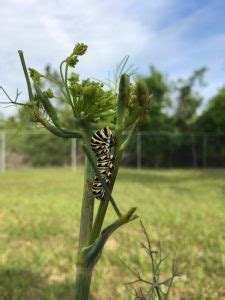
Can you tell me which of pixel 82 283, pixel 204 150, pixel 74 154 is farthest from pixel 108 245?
pixel 204 150

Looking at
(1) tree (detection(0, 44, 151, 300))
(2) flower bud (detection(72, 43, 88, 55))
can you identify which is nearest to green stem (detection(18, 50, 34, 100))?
(1) tree (detection(0, 44, 151, 300))

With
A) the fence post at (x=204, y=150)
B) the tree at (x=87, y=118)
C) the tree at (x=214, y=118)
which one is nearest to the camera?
the tree at (x=87, y=118)

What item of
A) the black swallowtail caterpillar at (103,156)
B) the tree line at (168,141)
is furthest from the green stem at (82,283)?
the tree line at (168,141)

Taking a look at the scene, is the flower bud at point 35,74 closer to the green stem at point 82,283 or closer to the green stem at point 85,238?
the green stem at point 85,238

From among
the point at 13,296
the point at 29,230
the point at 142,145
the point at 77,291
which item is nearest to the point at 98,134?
the point at 77,291

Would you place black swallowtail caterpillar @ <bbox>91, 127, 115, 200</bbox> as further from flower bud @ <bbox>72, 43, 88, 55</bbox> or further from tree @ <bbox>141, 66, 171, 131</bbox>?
tree @ <bbox>141, 66, 171, 131</bbox>

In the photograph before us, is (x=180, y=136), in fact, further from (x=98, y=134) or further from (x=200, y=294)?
(x=98, y=134)

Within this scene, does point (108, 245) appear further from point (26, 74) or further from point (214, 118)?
point (214, 118)
